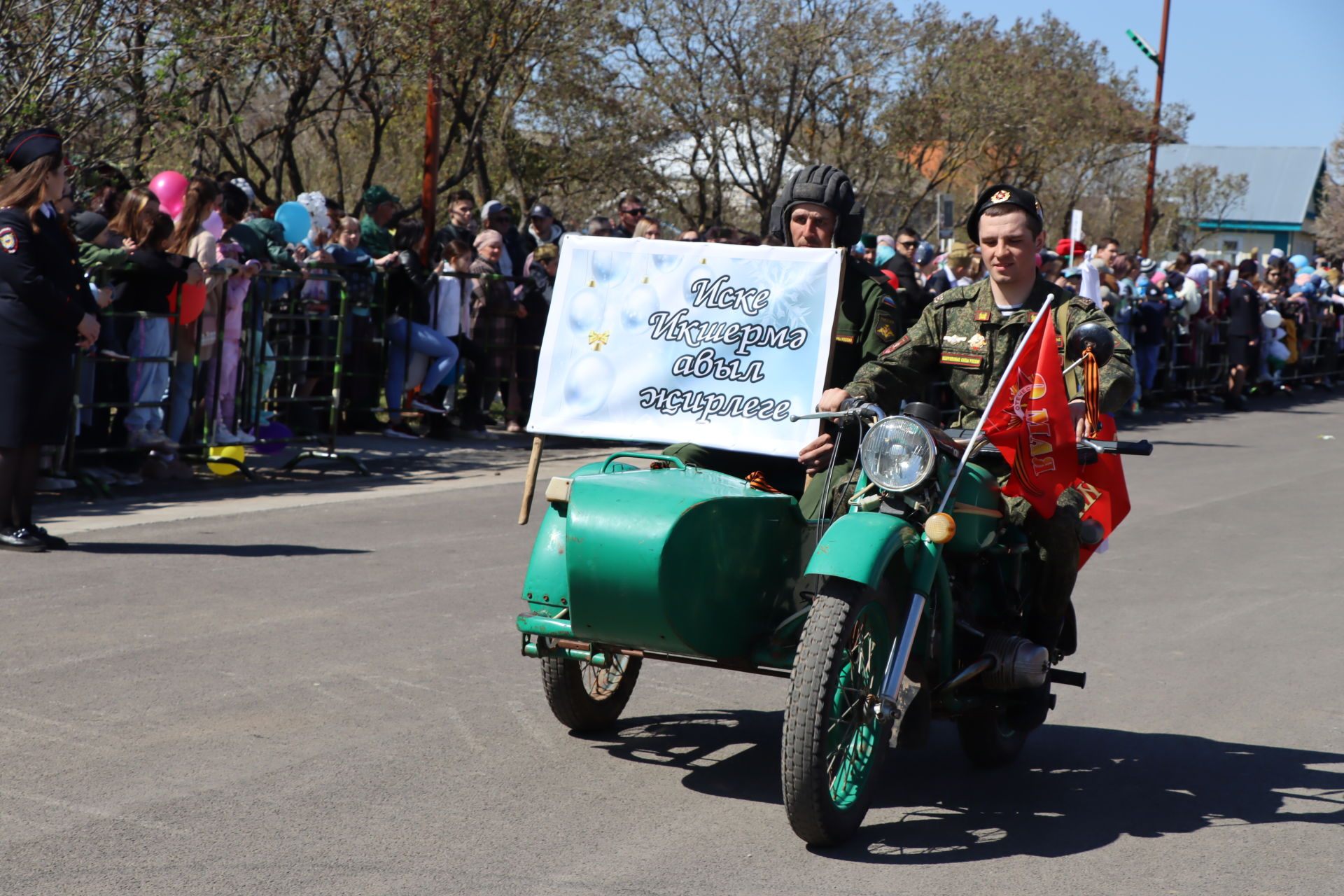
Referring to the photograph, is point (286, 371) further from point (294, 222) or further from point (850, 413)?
point (850, 413)

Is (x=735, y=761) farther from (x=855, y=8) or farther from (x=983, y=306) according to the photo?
(x=855, y=8)

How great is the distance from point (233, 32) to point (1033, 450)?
12.4 metres

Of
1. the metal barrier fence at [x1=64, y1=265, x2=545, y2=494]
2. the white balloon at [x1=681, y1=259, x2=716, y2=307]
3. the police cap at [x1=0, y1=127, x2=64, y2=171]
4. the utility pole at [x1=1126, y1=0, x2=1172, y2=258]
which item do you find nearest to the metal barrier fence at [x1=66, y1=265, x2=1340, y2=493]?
the metal barrier fence at [x1=64, y1=265, x2=545, y2=494]

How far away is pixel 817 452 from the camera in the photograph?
15.2 feet

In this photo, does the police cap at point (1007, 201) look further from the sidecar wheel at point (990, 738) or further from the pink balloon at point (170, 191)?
the pink balloon at point (170, 191)

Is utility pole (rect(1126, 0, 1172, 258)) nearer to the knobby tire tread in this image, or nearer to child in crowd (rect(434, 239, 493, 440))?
child in crowd (rect(434, 239, 493, 440))

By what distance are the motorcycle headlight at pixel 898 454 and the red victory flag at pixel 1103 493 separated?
36.9 inches

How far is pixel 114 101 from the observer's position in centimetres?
1373

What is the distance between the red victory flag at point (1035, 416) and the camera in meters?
4.39

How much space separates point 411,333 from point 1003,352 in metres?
9.72

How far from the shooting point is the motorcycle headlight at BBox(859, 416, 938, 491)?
166 inches

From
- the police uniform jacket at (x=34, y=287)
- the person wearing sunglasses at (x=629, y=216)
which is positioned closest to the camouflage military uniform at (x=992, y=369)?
the police uniform jacket at (x=34, y=287)

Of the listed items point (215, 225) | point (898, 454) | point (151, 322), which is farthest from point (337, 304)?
point (898, 454)

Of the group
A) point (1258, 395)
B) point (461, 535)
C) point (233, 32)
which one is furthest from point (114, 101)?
point (1258, 395)
